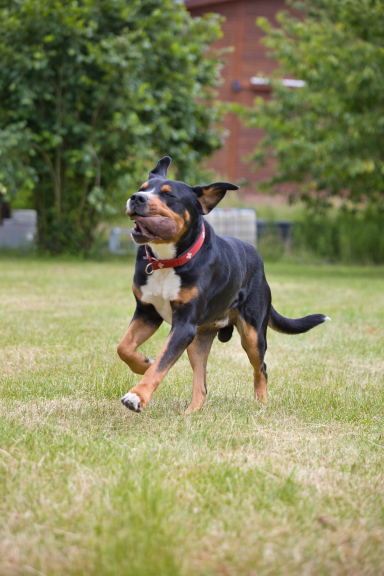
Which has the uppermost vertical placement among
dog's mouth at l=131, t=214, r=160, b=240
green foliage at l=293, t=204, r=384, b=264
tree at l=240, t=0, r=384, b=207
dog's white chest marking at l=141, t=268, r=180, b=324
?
tree at l=240, t=0, r=384, b=207

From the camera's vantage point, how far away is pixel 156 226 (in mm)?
3656

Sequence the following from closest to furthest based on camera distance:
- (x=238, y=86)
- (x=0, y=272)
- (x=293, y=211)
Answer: (x=0, y=272), (x=293, y=211), (x=238, y=86)

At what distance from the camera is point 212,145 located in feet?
57.2

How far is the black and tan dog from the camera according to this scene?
12.0 feet

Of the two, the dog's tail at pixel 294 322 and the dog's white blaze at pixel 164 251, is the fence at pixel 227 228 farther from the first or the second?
the dog's white blaze at pixel 164 251

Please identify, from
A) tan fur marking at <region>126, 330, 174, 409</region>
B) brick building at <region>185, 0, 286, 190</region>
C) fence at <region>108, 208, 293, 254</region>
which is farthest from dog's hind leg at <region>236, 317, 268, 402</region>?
brick building at <region>185, 0, 286, 190</region>

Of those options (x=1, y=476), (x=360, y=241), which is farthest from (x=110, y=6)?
(x=1, y=476)

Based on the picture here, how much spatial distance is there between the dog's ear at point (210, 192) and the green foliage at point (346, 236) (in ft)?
49.1

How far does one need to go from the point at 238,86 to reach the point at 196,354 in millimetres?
22594

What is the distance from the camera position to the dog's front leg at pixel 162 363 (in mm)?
3324

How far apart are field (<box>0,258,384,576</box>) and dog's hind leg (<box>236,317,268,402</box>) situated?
0.29 feet

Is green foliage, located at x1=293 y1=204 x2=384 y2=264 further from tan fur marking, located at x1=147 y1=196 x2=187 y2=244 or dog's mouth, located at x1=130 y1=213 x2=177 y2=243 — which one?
dog's mouth, located at x1=130 y1=213 x2=177 y2=243

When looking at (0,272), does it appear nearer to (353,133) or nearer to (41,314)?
(41,314)

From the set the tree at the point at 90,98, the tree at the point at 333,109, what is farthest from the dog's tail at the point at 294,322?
the tree at the point at 333,109
